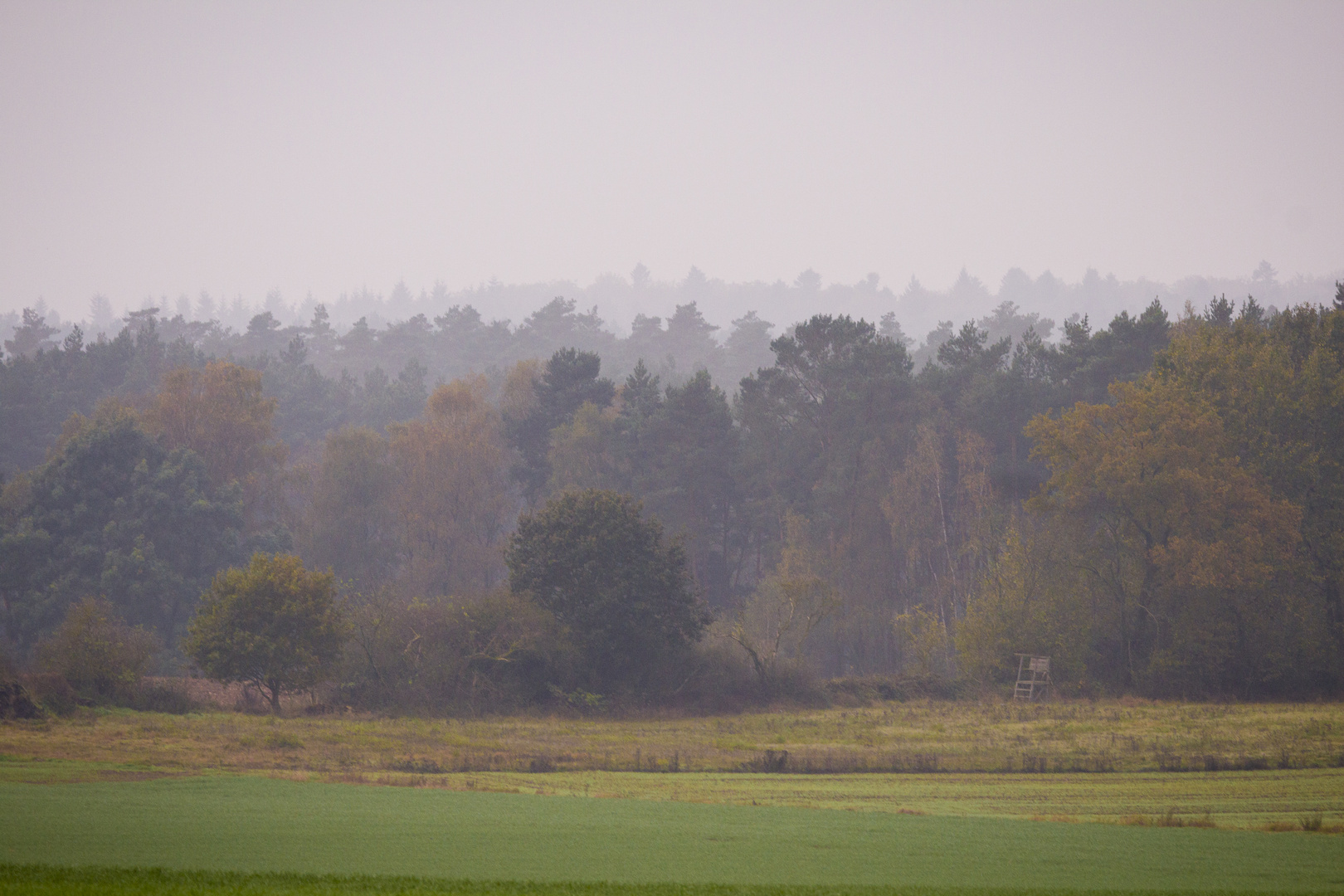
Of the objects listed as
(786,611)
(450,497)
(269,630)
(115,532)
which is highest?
(450,497)

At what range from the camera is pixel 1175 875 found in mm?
13695

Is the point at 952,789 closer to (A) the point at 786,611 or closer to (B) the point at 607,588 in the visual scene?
(B) the point at 607,588

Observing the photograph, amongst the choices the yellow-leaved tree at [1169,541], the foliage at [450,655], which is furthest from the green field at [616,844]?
the yellow-leaved tree at [1169,541]

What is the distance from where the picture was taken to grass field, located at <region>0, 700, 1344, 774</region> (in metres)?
25.0

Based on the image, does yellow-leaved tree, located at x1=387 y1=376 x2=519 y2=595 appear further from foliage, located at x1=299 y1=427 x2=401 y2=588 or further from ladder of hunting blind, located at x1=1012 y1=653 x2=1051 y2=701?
ladder of hunting blind, located at x1=1012 y1=653 x2=1051 y2=701

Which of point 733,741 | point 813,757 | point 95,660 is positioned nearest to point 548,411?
point 95,660

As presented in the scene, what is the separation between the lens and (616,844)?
48.4 ft

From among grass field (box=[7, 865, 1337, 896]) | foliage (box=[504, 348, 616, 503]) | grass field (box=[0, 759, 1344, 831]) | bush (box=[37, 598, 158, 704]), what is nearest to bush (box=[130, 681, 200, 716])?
bush (box=[37, 598, 158, 704])

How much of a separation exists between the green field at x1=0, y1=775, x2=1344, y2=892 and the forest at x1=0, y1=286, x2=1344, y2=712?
839 inches

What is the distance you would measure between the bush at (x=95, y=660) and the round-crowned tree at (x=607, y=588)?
1420 cm

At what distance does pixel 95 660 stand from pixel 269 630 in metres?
5.37

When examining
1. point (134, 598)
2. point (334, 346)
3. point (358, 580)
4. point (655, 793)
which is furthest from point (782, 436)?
point (334, 346)

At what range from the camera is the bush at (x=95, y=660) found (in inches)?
1323

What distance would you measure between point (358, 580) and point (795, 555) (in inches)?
1118
